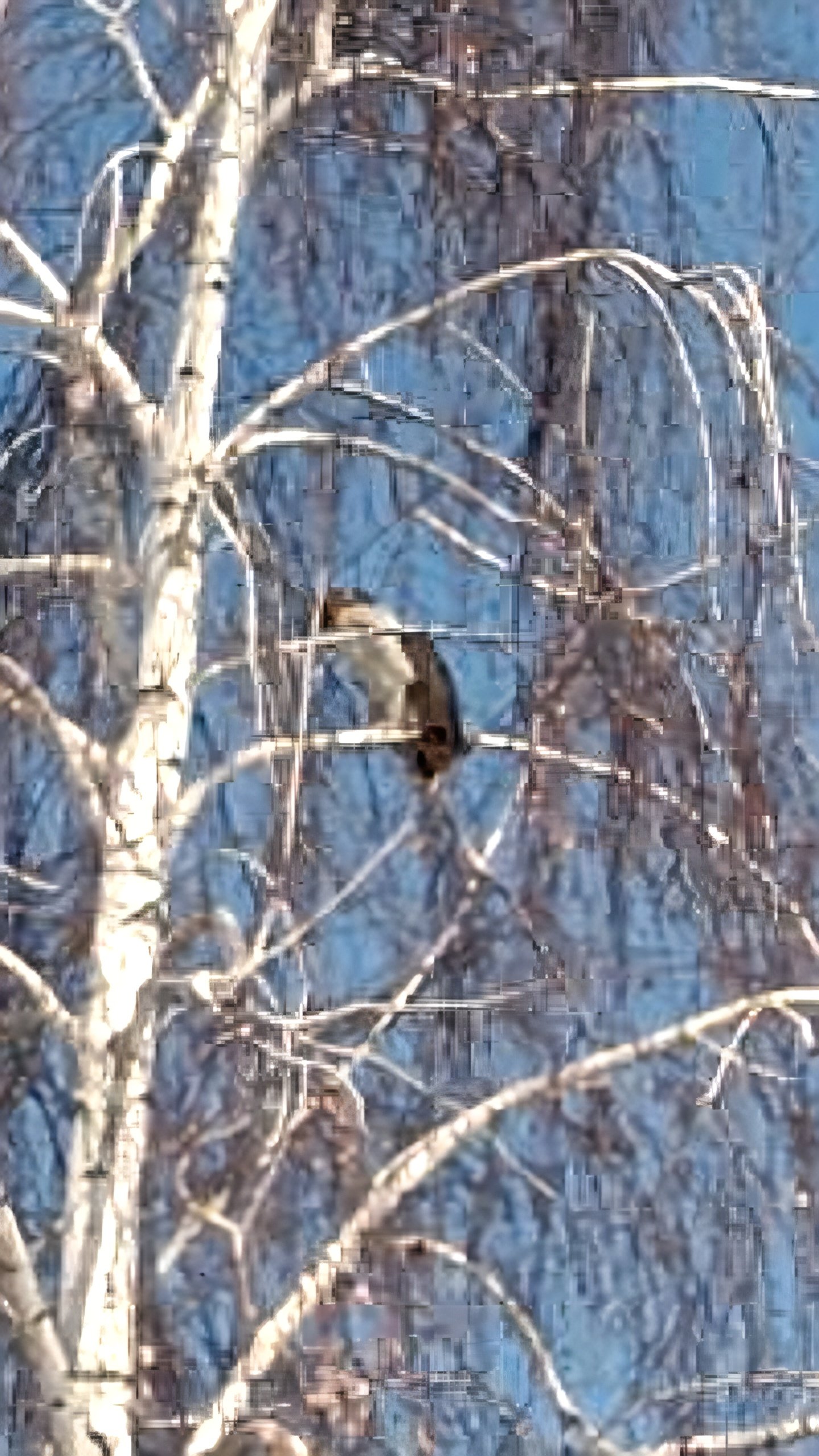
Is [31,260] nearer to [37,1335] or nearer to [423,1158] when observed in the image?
[423,1158]

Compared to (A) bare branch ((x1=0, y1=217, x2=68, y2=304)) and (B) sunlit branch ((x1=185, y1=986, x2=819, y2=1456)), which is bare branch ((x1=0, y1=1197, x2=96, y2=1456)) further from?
(A) bare branch ((x1=0, y1=217, x2=68, y2=304))

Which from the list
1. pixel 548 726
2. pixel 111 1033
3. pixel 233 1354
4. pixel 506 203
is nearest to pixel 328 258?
pixel 506 203

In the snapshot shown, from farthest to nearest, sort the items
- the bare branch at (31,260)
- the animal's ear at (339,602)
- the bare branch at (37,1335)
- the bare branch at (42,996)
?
the bare branch at (31,260)
the animal's ear at (339,602)
the bare branch at (42,996)
the bare branch at (37,1335)

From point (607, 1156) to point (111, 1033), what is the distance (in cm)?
55

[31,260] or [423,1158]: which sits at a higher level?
[31,260]

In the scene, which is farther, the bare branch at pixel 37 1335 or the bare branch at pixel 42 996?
the bare branch at pixel 42 996

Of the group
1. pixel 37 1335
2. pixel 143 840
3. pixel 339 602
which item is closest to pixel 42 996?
pixel 143 840

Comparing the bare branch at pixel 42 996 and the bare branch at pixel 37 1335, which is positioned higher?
the bare branch at pixel 42 996

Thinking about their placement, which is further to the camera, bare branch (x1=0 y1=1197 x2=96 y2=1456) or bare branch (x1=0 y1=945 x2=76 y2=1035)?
bare branch (x1=0 y1=945 x2=76 y2=1035)

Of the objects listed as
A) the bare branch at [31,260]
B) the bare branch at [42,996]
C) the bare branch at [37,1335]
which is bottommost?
the bare branch at [37,1335]

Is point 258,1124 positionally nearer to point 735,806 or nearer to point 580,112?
point 735,806

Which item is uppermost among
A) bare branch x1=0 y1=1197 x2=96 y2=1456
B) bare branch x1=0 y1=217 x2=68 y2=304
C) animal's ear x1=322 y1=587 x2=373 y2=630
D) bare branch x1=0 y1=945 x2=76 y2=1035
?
bare branch x1=0 y1=217 x2=68 y2=304

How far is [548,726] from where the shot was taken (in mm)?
3949

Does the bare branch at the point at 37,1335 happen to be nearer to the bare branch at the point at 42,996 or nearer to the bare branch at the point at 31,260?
the bare branch at the point at 42,996
